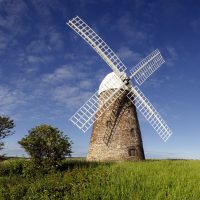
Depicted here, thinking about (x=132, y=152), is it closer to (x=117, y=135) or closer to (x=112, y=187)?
(x=117, y=135)

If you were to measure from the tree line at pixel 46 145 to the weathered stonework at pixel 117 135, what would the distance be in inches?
149

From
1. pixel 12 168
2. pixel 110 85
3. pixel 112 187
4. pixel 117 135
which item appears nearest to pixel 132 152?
pixel 117 135

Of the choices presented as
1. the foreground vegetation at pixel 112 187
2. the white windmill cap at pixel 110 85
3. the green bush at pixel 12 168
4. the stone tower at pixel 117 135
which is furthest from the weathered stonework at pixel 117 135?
the green bush at pixel 12 168

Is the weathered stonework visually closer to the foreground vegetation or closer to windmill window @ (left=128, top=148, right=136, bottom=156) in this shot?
windmill window @ (left=128, top=148, right=136, bottom=156)

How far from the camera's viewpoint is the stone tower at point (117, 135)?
1019 inches

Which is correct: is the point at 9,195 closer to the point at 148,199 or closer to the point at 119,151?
the point at 148,199

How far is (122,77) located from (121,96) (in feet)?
4.76

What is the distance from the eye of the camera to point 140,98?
26328mm

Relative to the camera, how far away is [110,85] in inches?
1054

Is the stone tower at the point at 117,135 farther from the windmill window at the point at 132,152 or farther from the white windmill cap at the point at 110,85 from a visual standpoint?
the white windmill cap at the point at 110,85

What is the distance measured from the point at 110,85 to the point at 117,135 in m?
3.88

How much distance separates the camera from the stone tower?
1019 inches

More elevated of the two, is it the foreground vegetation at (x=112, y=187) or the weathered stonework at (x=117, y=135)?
the weathered stonework at (x=117, y=135)

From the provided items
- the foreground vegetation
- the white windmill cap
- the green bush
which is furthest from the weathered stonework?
the green bush
